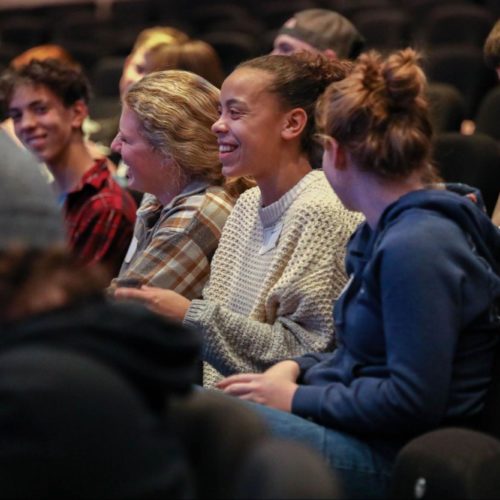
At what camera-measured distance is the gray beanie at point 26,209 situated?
3.92 ft

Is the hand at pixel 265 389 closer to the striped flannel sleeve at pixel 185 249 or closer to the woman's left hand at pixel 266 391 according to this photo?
the woman's left hand at pixel 266 391

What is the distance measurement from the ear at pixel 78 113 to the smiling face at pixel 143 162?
936 mm

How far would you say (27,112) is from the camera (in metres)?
3.94

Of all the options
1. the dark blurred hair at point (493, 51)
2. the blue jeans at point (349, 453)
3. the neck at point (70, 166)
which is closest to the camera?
the blue jeans at point (349, 453)

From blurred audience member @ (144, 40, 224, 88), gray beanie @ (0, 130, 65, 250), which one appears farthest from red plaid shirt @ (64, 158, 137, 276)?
gray beanie @ (0, 130, 65, 250)

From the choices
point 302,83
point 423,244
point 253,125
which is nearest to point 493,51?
point 302,83

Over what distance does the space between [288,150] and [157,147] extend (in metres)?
0.40

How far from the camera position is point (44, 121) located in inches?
154

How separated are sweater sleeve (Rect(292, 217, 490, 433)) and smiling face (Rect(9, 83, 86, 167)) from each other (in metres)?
2.00

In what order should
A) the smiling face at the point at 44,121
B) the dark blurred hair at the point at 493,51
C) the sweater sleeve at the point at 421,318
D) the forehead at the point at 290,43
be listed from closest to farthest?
the sweater sleeve at the point at 421,318 < the dark blurred hair at the point at 493,51 < the smiling face at the point at 44,121 < the forehead at the point at 290,43

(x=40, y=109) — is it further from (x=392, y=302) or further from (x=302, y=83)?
(x=392, y=302)

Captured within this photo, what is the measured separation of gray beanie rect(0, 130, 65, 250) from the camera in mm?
1194

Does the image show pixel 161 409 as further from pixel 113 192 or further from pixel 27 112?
pixel 27 112

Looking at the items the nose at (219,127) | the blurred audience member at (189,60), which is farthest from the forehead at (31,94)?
the nose at (219,127)
